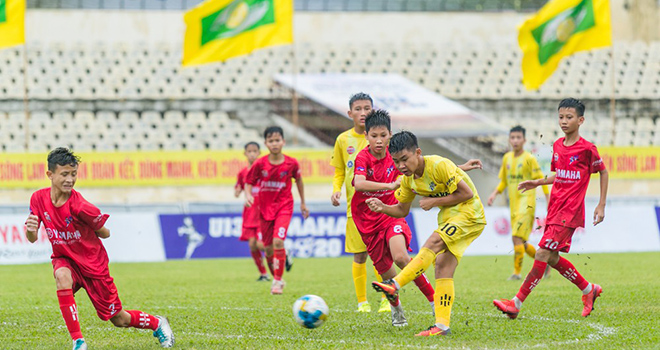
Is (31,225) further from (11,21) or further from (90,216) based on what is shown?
(11,21)

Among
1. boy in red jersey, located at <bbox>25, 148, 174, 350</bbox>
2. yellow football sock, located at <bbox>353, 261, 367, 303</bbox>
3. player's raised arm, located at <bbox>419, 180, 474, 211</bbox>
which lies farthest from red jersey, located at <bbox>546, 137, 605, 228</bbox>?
boy in red jersey, located at <bbox>25, 148, 174, 350</bbox>

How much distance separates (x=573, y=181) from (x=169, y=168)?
727 inches

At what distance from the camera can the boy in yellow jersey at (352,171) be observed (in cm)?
895

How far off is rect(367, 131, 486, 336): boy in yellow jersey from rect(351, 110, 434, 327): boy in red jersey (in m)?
0.57

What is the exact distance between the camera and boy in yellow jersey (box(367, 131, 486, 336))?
23.1ft

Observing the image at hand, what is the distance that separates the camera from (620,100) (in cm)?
3325

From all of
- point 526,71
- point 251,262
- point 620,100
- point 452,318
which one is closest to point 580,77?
point 620,100

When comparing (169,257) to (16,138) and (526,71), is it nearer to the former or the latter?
(526,71)

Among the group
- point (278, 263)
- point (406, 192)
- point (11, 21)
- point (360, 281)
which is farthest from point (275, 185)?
point (11, 21)

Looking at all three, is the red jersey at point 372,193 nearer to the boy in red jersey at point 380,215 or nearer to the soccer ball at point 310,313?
the boy in red jersey at point 380,215

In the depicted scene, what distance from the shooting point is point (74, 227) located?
21.8ft

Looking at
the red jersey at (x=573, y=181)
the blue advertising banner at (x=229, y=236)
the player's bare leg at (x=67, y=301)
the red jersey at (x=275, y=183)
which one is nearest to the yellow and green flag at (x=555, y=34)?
the blue advertising banner at (x=229, y=236)

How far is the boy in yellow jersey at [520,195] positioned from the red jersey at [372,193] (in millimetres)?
4785

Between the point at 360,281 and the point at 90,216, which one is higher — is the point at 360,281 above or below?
below
